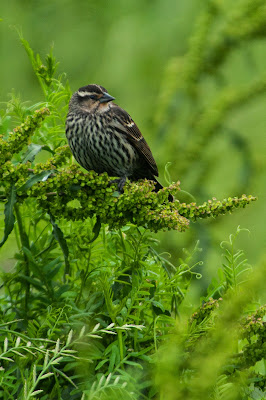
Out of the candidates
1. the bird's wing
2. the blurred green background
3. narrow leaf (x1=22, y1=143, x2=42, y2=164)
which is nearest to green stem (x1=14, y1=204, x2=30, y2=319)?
narrow leaf (x1=22, y1=143, x2=42, y2=164)

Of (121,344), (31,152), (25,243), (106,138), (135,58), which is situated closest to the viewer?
(121,344)

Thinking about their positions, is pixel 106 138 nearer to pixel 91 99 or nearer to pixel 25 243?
pixel 91 99

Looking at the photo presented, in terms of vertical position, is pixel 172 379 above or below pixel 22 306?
below

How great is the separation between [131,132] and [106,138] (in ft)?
0.35

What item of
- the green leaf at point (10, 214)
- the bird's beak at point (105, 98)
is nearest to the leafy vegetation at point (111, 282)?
the green leaf at point (10, 214)

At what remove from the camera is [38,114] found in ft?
5.05

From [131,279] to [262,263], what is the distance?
2.51 feet

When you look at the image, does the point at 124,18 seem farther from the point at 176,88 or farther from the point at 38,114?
the point at 38,114

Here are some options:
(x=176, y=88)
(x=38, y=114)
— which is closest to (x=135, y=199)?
(x=38, y=114)

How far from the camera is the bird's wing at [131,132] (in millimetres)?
2893

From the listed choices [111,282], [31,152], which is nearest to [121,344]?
[111,282]

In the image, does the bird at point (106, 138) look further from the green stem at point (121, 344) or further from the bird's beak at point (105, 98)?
the green stem at point (121, 344)

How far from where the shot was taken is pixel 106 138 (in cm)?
293

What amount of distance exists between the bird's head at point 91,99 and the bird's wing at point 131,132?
65mm
